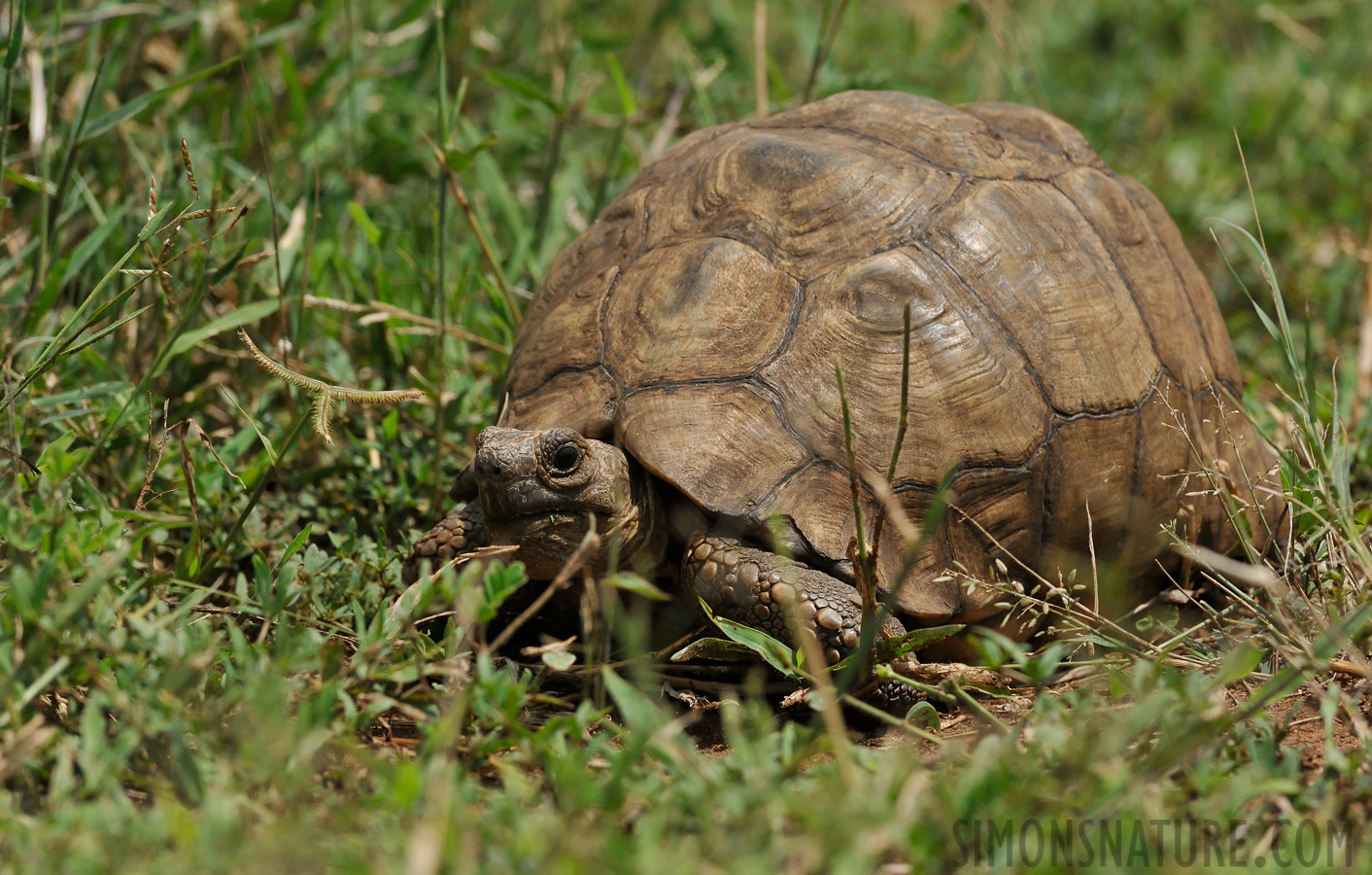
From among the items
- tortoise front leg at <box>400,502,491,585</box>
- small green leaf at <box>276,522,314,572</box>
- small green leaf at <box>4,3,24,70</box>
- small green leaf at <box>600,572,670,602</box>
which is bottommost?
tortoise front leg at <box>400,502,491,585</box>

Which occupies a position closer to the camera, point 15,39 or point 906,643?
point 906,643

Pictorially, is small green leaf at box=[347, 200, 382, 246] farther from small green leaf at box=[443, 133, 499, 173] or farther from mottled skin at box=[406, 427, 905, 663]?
mottled skin at box=[406, 427, 905, 663]

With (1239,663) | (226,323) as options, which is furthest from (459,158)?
(1239,663)

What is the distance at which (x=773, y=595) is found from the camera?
253 centimetres

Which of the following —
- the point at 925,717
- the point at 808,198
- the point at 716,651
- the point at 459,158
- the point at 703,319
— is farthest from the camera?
the point at 459,158

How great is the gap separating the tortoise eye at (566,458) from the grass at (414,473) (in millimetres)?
502

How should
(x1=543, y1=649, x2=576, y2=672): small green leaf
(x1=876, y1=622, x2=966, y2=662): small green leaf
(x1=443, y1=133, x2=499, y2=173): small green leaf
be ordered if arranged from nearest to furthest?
(x1=543, y1=649, x2=576, y2=672): small green leaf < (x1=876, y1=622, x2=966, y2=662): small green leaf < (x1=443, y1=133, x2=499, y2=173): small green leaf

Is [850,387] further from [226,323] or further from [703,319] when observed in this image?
[226,323]

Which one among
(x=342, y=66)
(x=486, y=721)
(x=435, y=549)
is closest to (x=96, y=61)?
(x=342, y=66)

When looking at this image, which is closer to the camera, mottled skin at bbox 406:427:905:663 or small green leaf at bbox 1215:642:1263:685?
small green leaf at bbox 1215:642:1263:685

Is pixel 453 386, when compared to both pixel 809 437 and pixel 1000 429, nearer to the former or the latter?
pixel 809 437

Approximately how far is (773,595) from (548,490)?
60cm

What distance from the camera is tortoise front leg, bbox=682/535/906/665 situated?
8.28 feet

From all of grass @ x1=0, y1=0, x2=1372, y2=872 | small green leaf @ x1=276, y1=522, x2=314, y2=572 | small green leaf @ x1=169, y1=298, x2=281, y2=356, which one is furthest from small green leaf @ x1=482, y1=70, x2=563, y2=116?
small green leaf @ x1=276, y1=522, x2=314, y2=572
